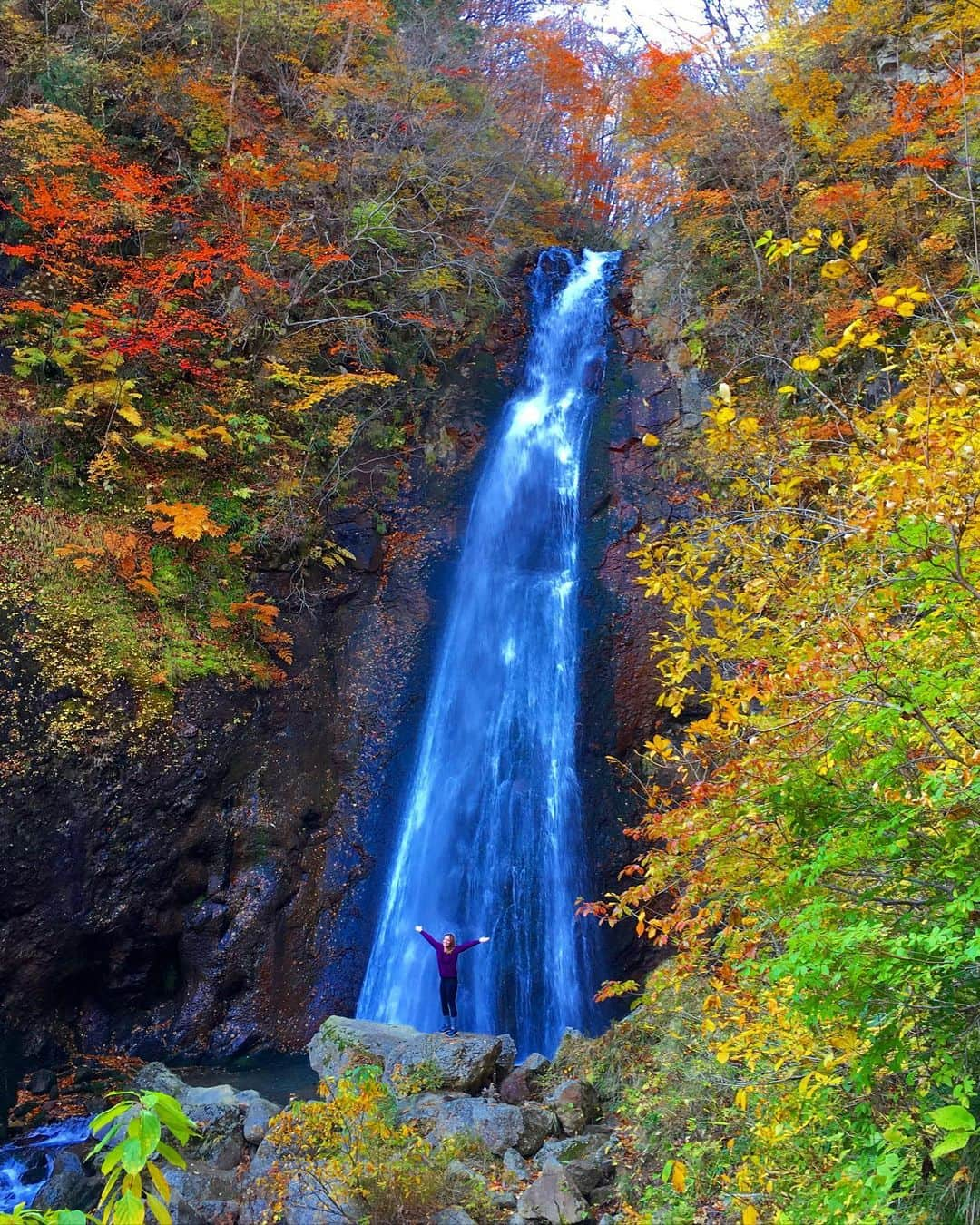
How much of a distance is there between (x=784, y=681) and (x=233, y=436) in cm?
1034

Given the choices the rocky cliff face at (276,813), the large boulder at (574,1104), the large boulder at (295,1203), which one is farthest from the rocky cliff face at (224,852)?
the large boulder at (574,1104)

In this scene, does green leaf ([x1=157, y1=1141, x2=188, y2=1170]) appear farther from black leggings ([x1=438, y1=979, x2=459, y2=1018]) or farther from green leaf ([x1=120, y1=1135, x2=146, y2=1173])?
black leggings ([x1=438, y1=979, x2=459, y2=1018])

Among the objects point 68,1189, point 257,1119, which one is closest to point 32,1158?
point 68,1189

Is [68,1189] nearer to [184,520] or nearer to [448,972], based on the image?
[448,972]

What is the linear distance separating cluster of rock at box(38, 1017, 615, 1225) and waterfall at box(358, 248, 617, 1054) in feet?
7.71

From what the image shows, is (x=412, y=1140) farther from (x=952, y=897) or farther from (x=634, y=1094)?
(x=952, y=897)

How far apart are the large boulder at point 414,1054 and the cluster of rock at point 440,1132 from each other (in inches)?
0.4

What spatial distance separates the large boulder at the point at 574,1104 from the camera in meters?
6.11

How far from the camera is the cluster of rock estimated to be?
5.11 meters

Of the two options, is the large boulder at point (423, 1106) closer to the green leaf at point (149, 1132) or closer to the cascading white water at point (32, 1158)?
the cascading white water at point (32, 1158)

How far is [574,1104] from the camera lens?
6.23 metres

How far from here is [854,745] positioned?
9.71ft

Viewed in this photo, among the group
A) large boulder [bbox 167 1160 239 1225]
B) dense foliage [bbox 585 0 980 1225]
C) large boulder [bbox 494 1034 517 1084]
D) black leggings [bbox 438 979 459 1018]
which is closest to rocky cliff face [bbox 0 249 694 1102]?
black leggings [bbox 438 979 459 1018]

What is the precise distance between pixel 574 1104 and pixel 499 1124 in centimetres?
65
